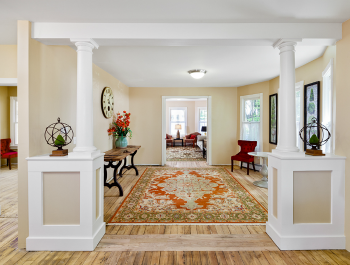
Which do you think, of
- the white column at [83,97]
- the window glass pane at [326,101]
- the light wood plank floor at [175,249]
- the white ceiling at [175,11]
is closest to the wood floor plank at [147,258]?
the light wood plank floor at [175,249]

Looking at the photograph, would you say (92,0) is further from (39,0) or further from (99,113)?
(99,113)

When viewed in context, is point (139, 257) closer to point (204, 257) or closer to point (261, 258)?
point (204, 257)

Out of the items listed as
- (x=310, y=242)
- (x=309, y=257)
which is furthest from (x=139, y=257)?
(x=310, y=242)

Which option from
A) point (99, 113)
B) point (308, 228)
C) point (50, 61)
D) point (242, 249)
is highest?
point (50, 61)

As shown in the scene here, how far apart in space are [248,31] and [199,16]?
58 centimetres

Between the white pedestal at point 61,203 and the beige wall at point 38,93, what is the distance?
15 cm

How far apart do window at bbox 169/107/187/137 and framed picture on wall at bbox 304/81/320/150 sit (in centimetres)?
808

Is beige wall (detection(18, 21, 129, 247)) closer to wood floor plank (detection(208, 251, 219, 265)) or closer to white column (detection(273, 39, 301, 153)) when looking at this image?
wood floor plank (detection(208, 251, 219, 265))

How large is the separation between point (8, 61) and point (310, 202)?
430cm

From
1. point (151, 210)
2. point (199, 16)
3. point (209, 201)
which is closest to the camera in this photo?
point (199, 16)

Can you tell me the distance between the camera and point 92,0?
5.98 ft

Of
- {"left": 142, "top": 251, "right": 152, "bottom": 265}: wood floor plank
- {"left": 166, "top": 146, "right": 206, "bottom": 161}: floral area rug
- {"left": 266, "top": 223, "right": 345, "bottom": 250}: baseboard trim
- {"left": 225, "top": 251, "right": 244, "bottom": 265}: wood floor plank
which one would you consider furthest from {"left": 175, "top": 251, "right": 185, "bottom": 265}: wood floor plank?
{"left": 166, "top": 146, "right": 206, "bottom": 161}: floral area rug

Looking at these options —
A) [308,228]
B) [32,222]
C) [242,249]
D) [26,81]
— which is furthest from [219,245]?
[26,81]

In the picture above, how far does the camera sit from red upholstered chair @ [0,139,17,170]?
5715mm
